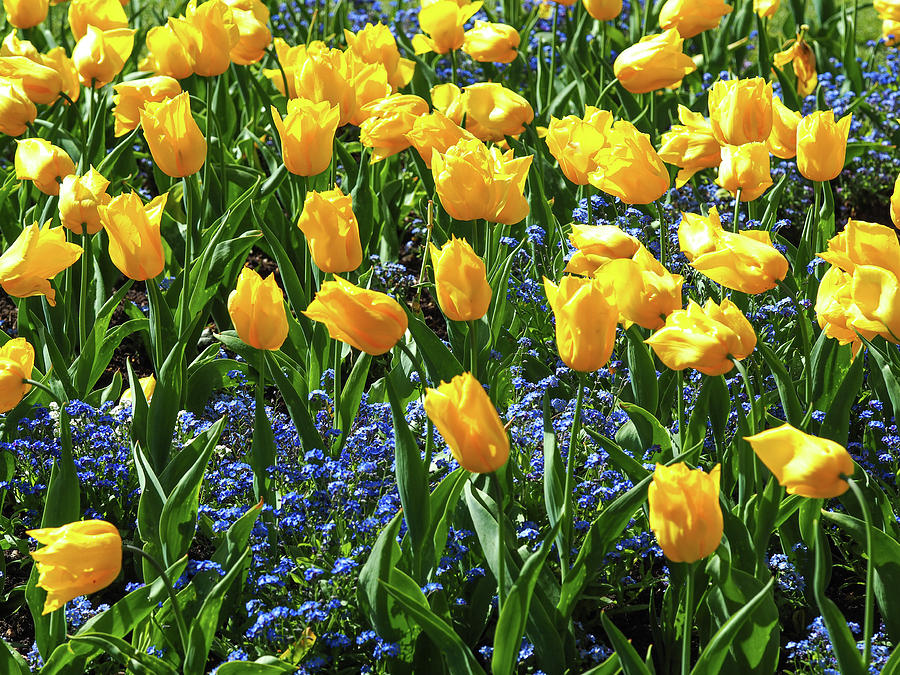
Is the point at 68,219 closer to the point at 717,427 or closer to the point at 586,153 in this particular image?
the point at 586,153

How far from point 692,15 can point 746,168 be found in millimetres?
1035

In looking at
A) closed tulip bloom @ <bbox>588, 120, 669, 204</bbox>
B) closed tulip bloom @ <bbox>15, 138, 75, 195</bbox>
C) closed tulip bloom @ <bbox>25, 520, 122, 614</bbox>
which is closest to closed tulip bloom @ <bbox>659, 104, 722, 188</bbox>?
closed tulip bloom @ <bbox>588, 120, 669, 204</bbox>

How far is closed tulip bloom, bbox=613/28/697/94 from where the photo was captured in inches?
106

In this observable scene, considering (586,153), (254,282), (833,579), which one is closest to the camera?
(254,282)

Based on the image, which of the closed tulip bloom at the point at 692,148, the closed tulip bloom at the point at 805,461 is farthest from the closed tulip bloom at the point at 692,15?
the closed tulip bloom at the point at 805,461

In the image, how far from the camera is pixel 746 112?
2266 millimetres

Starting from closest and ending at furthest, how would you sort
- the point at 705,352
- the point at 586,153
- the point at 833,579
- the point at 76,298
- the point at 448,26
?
the point at 705,352
the point at 833,579
the point at 586,153
the point at 76,298
the point at 448,26

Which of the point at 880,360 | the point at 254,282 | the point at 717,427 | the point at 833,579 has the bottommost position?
the point at 833,579

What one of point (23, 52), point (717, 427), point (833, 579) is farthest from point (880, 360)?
point (23, 52)

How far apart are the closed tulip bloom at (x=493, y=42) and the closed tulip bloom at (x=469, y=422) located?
195 centimetres

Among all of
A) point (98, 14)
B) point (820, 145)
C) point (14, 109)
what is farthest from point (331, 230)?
point (98, 14)

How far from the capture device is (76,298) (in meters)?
2.90

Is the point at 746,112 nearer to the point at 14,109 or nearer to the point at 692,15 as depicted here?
the point at 692,15

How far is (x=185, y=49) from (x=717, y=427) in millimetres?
1679
